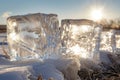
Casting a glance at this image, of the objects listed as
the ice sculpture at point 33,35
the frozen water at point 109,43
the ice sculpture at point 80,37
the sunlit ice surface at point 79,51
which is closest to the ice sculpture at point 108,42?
the frozen water at point 109,43

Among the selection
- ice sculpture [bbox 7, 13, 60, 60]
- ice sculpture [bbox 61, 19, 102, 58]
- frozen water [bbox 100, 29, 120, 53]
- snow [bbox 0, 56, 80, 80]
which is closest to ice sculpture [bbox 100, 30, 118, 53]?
frozen water [bbox 100, 29, 120, 53]

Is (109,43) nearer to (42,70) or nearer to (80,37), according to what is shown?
(80,37)

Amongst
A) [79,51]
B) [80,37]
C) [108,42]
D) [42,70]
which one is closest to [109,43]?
[108,42]

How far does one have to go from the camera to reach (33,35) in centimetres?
1033

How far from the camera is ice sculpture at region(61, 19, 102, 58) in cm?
1119

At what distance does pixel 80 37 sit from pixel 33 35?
1.76m

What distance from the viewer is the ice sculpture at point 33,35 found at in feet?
33.3

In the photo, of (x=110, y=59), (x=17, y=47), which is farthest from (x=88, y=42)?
(x=17, y=47)

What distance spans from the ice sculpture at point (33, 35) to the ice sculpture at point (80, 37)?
72 centimetres

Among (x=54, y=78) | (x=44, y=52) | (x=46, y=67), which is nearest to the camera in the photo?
(x=54, y=78)

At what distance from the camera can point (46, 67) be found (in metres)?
7.77

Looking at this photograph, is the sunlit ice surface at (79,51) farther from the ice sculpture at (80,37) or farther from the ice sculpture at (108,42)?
the ice sculpture at (108,42)

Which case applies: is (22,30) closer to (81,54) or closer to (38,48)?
(38,48)

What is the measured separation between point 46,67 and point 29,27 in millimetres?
2798
